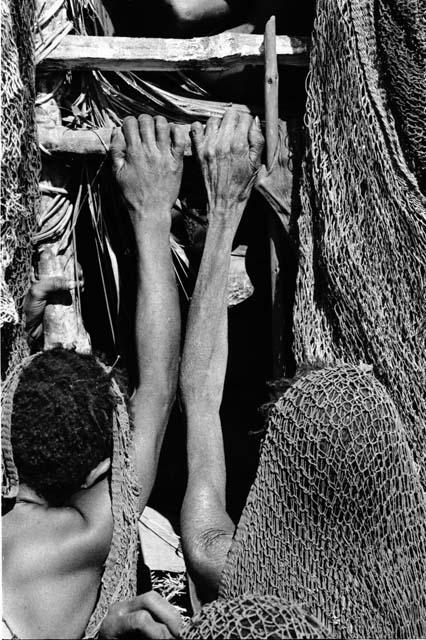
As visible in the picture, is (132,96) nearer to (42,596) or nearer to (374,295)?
(374,295)

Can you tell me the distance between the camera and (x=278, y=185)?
→ 161 inches

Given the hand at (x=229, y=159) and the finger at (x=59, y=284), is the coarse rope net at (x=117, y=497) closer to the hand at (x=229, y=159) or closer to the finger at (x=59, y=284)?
the finger at (x=59, y=284)

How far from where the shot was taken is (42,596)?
10.3 ft

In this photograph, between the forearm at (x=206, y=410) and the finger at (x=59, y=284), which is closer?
the forearm at (x=206, y=410)

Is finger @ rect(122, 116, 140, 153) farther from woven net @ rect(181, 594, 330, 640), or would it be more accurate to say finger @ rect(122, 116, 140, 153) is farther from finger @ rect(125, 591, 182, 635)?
woven net @ rect(181, 594, 330, 640)

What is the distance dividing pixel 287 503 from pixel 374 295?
839 mm

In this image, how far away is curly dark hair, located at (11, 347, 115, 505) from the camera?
3.24m

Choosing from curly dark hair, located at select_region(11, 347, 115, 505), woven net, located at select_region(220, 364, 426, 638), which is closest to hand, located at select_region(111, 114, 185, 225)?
curly dark hair, located at select_region(11, 347, 115, 505)

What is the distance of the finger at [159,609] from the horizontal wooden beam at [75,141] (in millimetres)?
1674

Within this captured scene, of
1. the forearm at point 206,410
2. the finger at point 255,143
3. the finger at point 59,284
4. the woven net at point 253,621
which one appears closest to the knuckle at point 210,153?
the finger at point 255,143

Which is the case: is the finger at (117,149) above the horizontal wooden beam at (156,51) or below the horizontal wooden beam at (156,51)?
below

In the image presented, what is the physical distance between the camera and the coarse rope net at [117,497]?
3287mm

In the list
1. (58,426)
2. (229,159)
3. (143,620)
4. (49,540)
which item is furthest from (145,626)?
(229,159)

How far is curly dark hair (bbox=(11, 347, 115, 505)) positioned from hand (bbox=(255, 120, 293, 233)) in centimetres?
105
